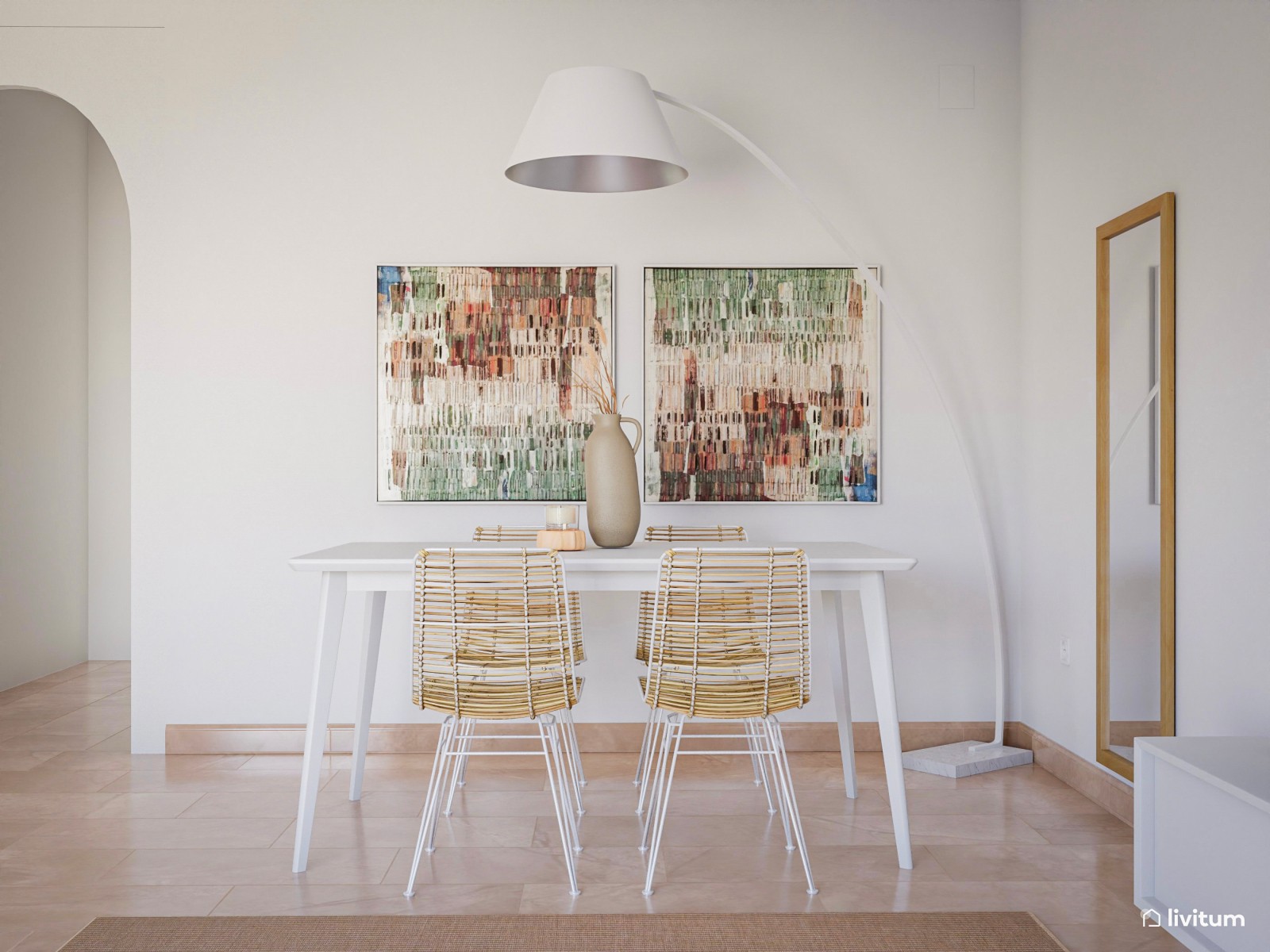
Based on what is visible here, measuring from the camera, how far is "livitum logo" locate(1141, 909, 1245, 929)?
1.82 meters

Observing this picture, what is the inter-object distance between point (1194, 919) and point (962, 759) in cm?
146

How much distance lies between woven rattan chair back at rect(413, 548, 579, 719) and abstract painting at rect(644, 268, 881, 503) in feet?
4.40

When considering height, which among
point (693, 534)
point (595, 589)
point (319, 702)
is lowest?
point (319, 702)

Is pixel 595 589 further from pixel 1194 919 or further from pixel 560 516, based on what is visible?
pixel 1194 919

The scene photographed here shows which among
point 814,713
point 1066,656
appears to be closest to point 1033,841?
point 1066,656

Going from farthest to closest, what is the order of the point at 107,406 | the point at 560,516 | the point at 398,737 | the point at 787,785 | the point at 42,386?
the point at 107,406 < the point at 42,386 < the point at 398,737 < the point at 560,516 < the point at 787,785

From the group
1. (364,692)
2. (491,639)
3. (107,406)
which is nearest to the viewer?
(491,639)

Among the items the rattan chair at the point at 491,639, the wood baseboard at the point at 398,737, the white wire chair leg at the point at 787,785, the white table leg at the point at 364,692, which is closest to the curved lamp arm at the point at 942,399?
the wood baseboard at the point at 398,737

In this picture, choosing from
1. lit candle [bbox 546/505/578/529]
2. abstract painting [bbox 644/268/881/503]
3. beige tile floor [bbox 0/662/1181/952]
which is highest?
abstract painting [bbox 644/268/881/503]

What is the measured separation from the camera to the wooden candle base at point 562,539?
2.82 meters

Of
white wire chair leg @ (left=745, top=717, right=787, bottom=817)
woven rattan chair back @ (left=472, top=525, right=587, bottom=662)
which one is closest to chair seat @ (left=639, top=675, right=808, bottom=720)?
white wire chair leg @ (left=745, top=717, right=787, bottom=817)

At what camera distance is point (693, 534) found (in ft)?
11.0

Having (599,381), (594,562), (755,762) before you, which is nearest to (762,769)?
(755,762)

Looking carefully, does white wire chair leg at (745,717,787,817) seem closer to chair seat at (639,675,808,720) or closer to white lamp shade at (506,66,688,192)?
chair seat at (639,675,808,720)
